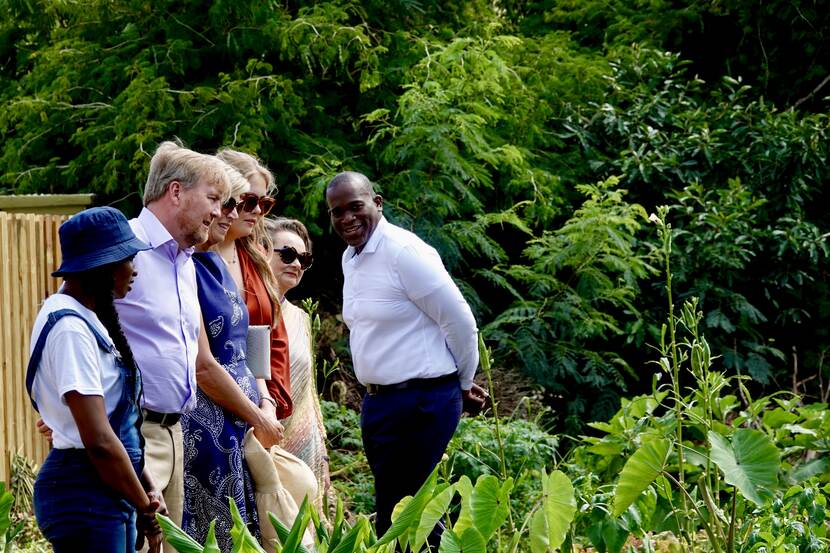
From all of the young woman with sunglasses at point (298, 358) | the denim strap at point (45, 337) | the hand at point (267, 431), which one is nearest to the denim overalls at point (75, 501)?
the denim strap at point (45, 337)

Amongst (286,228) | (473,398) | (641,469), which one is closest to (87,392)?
(641,469)

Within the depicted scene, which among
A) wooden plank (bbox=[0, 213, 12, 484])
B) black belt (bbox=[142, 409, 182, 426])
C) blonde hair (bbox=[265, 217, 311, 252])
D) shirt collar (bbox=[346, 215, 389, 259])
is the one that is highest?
shirt collar (bbox=[346, 215, 389, 259])

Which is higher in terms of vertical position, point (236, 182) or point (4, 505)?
point (4, 505)

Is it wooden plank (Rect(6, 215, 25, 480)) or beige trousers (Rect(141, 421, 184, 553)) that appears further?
wooden plank (Rect(6, 215, 25, 480))

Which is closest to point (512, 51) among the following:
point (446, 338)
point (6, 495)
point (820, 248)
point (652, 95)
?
point (652, 95)

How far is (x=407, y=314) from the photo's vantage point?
4492mm

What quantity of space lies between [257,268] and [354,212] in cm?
46

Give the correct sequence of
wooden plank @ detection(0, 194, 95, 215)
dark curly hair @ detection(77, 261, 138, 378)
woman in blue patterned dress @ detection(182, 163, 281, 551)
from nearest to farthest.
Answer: dark curly hair @ detection(77, 261, 138, 378)
woman in blue patterned dress @ detection(182, 163, 281, 551)
wooden plank @ detection(0, 194, 95, 215)

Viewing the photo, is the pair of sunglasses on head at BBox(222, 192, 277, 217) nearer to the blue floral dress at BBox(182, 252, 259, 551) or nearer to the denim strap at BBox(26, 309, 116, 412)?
the blue floral dress at BBox(182, 252, 259, 551)

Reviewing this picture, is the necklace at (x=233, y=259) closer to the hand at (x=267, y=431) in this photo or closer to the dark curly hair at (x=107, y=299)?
the hand at (x=267, y=431)

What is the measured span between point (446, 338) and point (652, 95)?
565 cm

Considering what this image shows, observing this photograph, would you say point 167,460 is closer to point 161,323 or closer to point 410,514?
point 161,323

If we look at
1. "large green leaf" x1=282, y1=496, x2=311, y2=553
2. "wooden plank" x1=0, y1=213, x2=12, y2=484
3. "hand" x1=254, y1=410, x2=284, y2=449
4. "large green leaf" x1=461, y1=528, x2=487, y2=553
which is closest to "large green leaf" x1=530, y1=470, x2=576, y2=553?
"large green leaf" x1=461, y1=528, x2=487, y2=553

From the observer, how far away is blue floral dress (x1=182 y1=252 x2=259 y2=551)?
3691 millimetres
